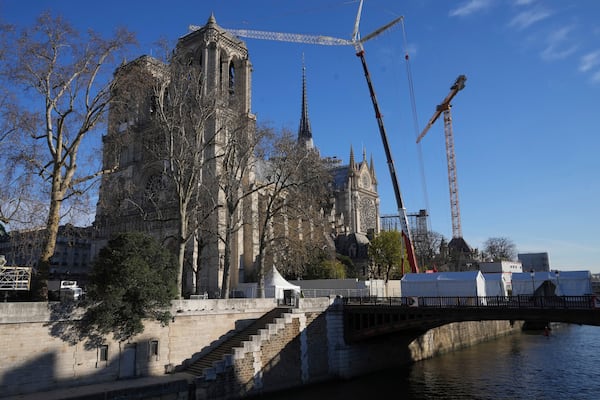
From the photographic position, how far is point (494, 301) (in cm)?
2530

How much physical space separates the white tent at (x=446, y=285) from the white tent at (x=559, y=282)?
578 centimetres

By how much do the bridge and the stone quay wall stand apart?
1.33 meters

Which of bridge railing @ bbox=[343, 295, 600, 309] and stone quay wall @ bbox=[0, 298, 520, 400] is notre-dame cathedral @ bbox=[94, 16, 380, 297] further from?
bridge railing @ bbox=[343, 295, 600, 309]

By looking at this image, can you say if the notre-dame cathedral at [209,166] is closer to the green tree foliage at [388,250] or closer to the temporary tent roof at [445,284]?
the temporary tent roof at [445,284]

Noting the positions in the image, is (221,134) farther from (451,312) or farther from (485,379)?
(485,379)

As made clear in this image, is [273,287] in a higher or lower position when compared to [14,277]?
lower

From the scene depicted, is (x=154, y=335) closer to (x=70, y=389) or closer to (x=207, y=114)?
(x=70, y=389)

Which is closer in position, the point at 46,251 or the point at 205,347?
the point at 46,251

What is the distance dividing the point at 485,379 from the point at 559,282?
30.4ft

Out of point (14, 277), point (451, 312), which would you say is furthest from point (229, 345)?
point (451, 312)

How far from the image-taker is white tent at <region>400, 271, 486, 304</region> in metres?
29.2

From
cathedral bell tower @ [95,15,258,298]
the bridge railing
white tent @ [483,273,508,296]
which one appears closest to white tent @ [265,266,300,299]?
cathedral bell tower @ [95,15,258,298]

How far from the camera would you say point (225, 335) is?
86.8 ft

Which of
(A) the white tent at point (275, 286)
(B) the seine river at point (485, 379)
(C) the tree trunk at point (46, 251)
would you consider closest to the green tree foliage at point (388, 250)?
(B) the seine river at point (485, 379)
